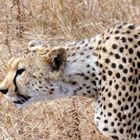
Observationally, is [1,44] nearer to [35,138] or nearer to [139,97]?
[35,138]

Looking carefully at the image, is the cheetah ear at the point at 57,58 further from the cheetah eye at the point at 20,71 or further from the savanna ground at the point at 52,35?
the savanna ground at the point at 52,35

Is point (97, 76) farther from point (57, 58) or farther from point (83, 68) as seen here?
point (57, 58)

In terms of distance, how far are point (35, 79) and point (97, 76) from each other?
350 millimetres

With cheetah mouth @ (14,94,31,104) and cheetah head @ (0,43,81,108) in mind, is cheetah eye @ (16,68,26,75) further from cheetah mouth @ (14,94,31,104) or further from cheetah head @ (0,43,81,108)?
cheetah mouth @ (14,94,31,104)

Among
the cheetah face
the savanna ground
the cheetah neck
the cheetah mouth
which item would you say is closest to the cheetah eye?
the cheetah face

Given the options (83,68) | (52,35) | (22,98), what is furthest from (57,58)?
(52,35)

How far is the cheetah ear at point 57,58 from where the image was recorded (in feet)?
12.6

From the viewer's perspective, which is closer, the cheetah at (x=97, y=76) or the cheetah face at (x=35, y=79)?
the cheetah at (x=97, y=76)

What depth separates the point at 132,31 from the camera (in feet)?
12.6

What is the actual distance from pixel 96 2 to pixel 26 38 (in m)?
0.68

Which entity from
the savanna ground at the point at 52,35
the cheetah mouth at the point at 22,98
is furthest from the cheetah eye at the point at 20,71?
the savanna ground at the point at 52,35

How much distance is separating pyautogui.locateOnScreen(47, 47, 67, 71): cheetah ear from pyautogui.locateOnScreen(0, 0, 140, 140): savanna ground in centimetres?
101

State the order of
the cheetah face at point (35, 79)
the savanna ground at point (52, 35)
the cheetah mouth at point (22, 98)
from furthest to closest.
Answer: the savanna ground at point (52, 35) < the cheetah mouth at point (22, 98) < the cheetah face at point (35, 79)

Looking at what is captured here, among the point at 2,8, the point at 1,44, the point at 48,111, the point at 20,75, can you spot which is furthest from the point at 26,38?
the point at 20,75
